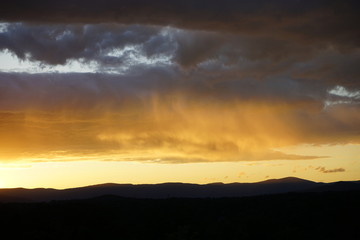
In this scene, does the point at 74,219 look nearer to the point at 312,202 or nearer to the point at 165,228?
the point at 165,228

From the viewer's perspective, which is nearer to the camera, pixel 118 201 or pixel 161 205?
pixel 161 205

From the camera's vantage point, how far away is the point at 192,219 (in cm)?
7306

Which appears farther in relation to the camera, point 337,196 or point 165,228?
point 337,196

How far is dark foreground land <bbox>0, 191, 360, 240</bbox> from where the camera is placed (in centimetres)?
6406

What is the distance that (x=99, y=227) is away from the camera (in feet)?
220

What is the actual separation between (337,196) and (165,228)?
3316 cm

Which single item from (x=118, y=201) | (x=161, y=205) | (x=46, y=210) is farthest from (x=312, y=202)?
(x=46, y=210)

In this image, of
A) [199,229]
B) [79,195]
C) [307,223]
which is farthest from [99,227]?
[79,195]

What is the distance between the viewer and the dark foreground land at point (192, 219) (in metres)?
64.1

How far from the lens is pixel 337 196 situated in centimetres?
8294

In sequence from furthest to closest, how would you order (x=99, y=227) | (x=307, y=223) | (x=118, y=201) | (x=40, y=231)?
1. (x=118, y=201)
2. (x=307, y=223)
3. (x=99, y=227)
4. (x=40, y=231)

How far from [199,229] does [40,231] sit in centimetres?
2169

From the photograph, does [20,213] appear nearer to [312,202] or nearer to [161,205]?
[161,205]

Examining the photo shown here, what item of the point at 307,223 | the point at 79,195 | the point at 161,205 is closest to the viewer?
the point at 307,223
